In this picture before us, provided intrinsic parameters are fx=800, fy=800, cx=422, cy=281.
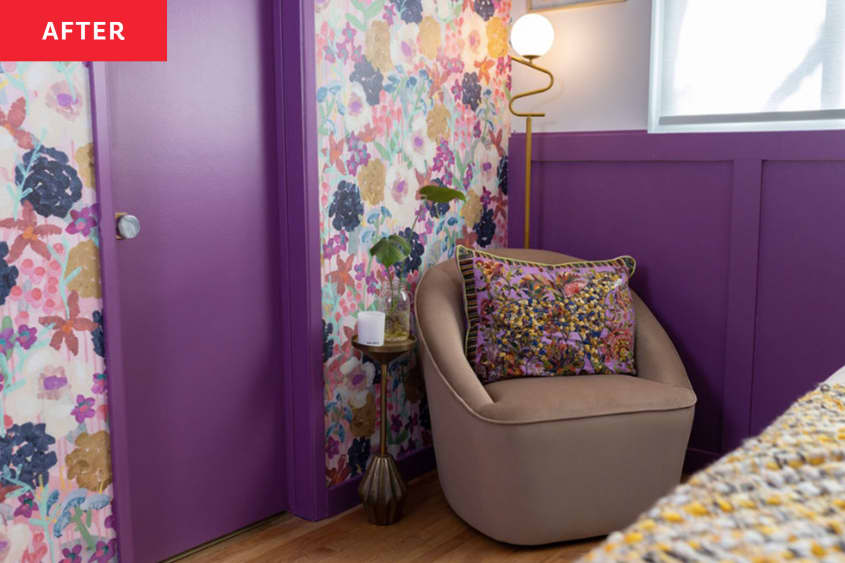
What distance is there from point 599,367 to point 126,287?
55.3 inches

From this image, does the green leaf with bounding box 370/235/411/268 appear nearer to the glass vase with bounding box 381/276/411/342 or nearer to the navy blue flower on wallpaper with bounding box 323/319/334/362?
the glass vase with bounding box 381/276/411/342

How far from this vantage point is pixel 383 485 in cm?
244

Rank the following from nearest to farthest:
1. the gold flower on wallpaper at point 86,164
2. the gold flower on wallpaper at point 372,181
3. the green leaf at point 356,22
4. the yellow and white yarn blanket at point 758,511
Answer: the yellow and white yarn blanket at point 758,511, the gold flower on wallpaper at point 86,164, the green leaf at point 356,22, the gold flower on wallpaper at point 372,181

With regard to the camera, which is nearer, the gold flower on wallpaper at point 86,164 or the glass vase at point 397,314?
the gold flower on wallpaper at point 86,164

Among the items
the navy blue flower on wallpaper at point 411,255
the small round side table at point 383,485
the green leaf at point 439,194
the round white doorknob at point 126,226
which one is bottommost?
the small round side table at point 383,485

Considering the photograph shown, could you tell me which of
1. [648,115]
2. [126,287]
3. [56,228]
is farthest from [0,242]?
[648,115]

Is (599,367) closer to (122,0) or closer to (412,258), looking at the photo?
(412,258)

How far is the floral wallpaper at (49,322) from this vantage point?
1.75 meters

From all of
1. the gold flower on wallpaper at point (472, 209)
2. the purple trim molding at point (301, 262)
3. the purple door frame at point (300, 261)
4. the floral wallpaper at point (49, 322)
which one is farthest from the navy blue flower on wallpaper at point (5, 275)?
the gold flower on wallpaper at point (472, 209)

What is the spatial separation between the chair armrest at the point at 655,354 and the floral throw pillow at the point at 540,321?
5cm

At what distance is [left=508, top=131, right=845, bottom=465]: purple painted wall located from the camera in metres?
2.52

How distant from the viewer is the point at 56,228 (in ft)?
5.97

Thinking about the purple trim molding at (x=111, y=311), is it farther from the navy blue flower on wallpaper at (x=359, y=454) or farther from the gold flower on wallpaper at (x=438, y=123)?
the gold flower on wallpaper at (x=438, y=123)

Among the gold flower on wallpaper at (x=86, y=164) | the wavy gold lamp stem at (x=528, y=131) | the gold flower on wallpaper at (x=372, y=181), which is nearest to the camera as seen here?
the gold flower on wallpaper at (x=86, y=164)
